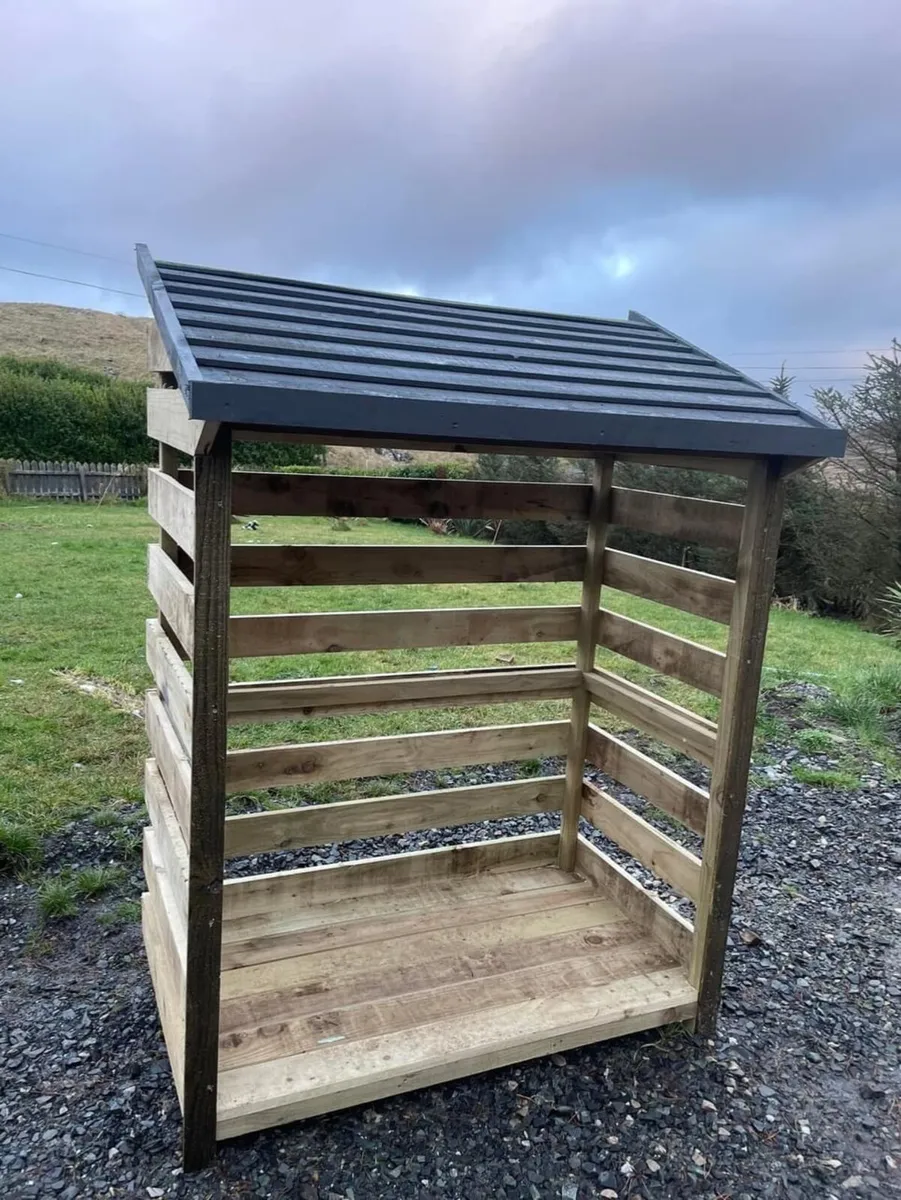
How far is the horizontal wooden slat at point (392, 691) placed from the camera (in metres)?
2.80

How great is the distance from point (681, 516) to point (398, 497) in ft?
3.24

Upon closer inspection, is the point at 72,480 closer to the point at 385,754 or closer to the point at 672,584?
the point at 385,754

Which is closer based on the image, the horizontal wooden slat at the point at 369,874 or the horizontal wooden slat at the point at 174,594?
the horizontal wooden slat at the point at 174,594

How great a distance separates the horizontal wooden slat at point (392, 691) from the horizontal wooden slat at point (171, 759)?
0.82ft

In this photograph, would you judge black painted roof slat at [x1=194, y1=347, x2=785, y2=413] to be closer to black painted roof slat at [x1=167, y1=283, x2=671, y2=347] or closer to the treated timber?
black painted roof slat at [x1=167, y1=283, x2=671, y2=347]

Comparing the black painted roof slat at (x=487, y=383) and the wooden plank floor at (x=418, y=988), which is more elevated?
the black painted roof slat at (x=487, y=383)

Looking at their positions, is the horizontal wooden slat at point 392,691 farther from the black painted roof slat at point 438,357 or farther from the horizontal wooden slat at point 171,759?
the black painted roof slat at point 438,357

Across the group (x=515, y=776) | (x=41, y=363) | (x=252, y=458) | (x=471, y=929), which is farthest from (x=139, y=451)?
(x=471, y=929)

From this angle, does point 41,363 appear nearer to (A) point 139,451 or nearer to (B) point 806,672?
(A) point 139,451

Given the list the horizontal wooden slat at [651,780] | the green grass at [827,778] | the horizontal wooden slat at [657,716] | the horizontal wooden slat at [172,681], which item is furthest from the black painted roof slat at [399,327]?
the green grass at [827,778]

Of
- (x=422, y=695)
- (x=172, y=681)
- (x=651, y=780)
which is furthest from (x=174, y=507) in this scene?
(x=651, y=780)

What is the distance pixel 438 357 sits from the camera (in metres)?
2.12

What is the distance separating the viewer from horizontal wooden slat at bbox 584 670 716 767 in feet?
8.37

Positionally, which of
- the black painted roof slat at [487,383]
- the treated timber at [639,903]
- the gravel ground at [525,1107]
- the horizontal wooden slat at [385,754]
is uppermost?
the black painted roof slat at [487,383]
